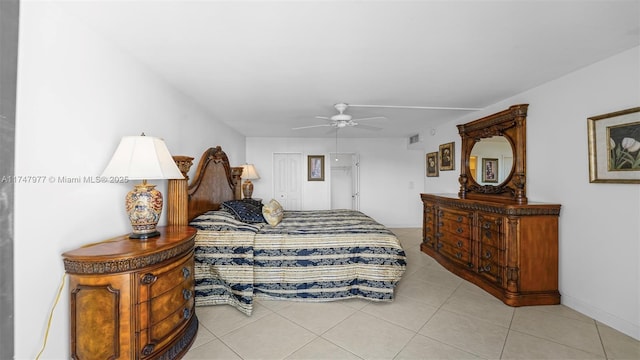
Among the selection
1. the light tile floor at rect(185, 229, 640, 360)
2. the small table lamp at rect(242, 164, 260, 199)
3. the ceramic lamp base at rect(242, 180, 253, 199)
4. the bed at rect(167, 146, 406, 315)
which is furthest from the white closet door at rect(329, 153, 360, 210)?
the light tile floor at rect(185, 229, 640, 360)

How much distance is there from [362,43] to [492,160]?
8.77ft

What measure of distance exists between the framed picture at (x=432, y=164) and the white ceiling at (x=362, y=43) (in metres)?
1.92

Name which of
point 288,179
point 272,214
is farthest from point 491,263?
point 288,179

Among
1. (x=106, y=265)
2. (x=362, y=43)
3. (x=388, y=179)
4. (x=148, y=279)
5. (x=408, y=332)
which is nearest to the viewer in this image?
(x=106, y=265)

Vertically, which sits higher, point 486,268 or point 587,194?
point 587,194

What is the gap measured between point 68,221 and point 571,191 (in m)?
4.13

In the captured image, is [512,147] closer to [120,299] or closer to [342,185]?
[120,299]

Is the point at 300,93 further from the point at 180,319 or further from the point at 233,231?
the point at 180,319

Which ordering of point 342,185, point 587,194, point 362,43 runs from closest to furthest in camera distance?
1. point 362,43
2. point 587,194
3. point 342,185

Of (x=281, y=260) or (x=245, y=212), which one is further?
(x=245, y=212)

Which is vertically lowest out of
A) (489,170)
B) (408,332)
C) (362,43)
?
(408,332)

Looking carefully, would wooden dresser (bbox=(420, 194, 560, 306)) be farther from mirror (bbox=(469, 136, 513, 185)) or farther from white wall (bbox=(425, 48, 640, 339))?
mirror (bbox=(469, 136, 513, 185))

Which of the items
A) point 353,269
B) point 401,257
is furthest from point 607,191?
point 353,269

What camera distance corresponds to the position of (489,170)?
10.8ft
